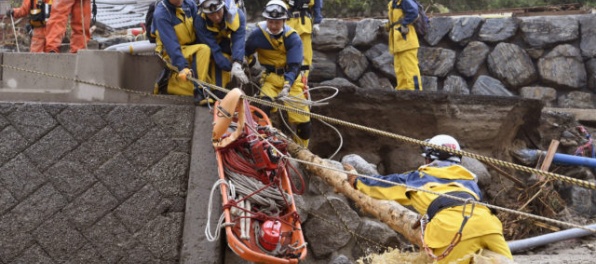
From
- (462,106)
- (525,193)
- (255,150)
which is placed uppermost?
(255,150)

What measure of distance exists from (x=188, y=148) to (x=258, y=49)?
1469 millimetres

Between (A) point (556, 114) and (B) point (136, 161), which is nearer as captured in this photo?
(B) point (136, 161)

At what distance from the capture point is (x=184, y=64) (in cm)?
702

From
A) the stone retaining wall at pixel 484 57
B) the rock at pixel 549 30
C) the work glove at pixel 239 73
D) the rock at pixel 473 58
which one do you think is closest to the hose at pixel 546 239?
the work glove at pixel 239 73

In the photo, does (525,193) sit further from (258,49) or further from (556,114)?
(258,49)

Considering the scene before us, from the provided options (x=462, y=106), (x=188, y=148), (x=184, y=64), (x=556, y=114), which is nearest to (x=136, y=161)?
(x=188, y=148)

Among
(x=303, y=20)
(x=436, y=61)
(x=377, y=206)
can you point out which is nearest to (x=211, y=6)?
(x=303, y=20)

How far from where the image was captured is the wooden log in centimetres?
597

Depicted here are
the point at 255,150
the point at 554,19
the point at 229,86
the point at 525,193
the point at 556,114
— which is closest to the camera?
the point at 255,150

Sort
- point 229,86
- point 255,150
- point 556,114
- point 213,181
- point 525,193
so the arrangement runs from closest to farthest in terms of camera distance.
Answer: point 255,150, point 213,181, point 229,86, point 525,193, point 556,114

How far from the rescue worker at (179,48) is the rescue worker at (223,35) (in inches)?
4.0

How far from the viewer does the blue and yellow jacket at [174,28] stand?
7039 millimetres

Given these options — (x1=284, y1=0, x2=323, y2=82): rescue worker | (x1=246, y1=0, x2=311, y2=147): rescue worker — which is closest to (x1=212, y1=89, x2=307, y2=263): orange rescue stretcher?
(x1=246, y1=0, x2=311, y2=147): rescue worker

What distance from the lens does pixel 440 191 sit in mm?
5055
